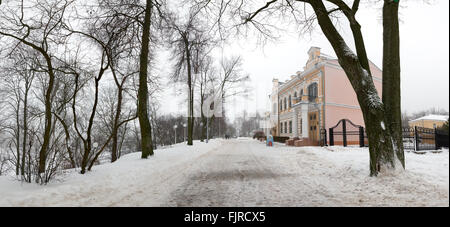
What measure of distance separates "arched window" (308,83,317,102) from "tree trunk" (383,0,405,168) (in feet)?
57.0

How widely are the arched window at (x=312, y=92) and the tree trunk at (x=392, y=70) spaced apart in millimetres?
17387

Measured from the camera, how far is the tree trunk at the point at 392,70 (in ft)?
17.1

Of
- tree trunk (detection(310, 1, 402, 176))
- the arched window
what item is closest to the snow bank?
tree trunk (detection(310, 1, 402, 176))

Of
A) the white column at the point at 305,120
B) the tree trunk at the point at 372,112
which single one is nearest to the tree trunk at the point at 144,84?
the tree trunk at the point at 372,112

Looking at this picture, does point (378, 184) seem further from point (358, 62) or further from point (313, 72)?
point (313, 72)

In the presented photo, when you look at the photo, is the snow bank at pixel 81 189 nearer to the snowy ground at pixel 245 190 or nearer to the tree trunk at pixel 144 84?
the snowy ground at pixel 245 190

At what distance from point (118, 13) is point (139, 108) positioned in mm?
3705

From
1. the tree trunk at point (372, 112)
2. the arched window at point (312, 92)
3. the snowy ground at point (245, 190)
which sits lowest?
the snowy ground at point (245, 190)

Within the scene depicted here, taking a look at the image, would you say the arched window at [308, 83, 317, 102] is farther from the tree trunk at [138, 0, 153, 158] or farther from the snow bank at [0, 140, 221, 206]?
the snow bank at [0, 140, 221, 206]

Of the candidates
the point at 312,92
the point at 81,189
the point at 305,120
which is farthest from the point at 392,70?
the point at 312,92

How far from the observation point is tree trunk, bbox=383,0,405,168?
522 centimetres

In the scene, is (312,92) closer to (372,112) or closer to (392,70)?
(392,70)

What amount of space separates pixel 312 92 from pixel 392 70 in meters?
19.3
